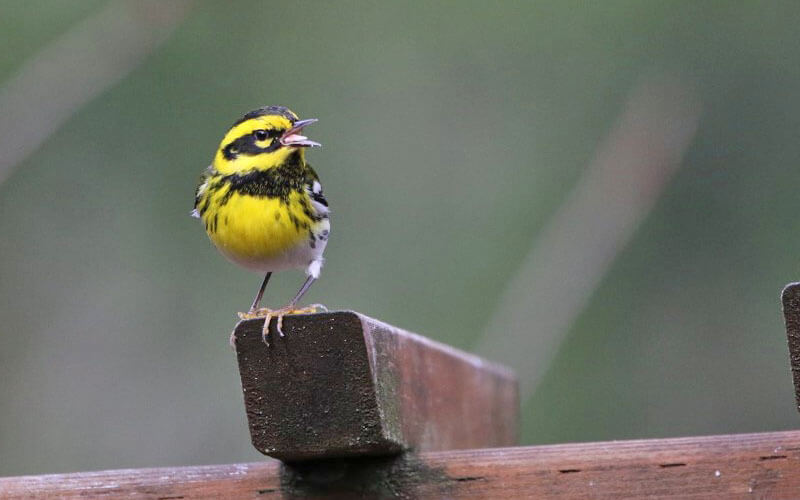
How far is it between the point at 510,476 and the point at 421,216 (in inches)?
196

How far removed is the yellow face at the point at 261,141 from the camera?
308 cm

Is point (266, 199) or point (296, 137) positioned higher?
point (296, 137)

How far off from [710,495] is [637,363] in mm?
4567

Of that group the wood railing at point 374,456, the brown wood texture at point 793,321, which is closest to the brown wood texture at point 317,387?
the wood railing at point 374,456

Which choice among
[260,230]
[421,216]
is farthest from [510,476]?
[421,216]

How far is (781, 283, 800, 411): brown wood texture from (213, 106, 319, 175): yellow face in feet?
5.14

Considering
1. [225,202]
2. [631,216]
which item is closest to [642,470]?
[225,202]

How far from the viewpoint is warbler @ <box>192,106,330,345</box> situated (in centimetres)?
295

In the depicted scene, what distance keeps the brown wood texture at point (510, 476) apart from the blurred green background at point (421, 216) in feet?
11.7

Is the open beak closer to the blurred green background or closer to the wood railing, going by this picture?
the wood railing

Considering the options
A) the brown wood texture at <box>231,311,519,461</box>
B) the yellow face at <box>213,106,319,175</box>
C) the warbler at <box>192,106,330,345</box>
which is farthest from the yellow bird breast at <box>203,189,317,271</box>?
the brown wood texture at <box>231,311,519,461</box>

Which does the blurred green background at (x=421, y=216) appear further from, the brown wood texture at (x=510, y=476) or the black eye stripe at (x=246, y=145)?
the brown wood texture at (x=510, y=476)

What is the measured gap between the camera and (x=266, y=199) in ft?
9.86

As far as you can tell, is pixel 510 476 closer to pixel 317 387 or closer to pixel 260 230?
pixel 317 387
